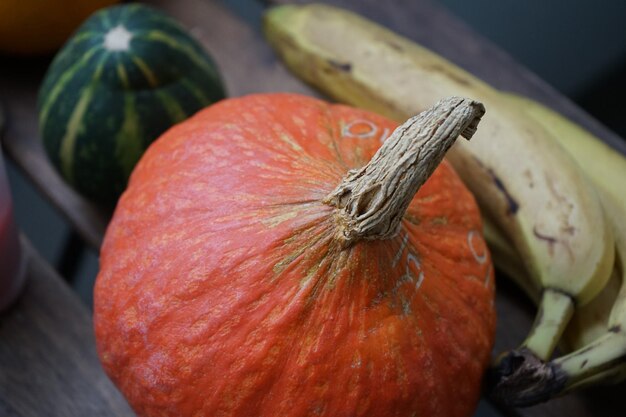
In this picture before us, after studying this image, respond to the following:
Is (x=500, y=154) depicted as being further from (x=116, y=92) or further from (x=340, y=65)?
(x=116, y=92)

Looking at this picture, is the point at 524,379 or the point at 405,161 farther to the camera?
the point at 524,379

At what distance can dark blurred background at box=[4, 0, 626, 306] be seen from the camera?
171 cm

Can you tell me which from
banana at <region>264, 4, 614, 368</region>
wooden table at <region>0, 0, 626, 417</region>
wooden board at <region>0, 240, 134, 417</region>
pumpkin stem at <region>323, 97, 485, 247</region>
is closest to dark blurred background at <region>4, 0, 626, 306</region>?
wooden table at <region>0, 0, 626, 417</region>

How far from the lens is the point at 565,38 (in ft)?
5.75

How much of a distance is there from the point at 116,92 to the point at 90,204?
0.17 metres

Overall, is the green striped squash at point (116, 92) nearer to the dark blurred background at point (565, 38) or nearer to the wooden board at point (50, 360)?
the wooden board at point (50, 360)

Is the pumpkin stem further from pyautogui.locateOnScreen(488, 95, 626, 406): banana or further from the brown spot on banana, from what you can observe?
the brown spot on banana

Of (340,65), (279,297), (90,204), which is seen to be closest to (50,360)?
(90,204)

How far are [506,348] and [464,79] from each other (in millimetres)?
308

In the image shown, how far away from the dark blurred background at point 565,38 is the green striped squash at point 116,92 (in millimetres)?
867

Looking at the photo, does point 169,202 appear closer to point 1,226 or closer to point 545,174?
point 1,226

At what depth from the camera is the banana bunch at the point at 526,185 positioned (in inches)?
26.9

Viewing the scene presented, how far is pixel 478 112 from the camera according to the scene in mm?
545

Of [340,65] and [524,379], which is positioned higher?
[340,65]
